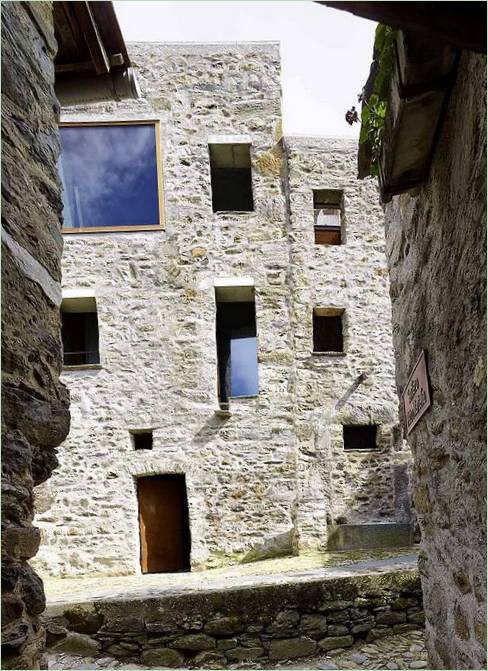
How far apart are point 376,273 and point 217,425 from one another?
402 cm

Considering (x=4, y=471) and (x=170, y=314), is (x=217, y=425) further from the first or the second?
(x=4, y=471)

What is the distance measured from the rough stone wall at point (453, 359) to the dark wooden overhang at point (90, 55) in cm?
169

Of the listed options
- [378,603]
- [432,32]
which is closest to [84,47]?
[432,32]

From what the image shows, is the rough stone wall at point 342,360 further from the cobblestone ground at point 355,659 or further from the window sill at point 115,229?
the cobblestone ground at point 355,659

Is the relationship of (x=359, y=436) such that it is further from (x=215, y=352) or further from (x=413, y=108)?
(x=413, y=108)

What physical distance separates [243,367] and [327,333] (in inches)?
67.2

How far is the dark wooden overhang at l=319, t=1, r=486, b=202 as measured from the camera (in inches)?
47.6

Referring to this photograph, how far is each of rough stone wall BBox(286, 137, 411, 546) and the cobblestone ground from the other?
13.1 ft

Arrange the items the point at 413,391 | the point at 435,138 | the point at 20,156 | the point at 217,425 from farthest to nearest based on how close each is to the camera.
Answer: the point at 217,425
the point at 413,391
the point at 435,138
the point at 20,156

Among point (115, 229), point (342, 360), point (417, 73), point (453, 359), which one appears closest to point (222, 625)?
point (453, 359)

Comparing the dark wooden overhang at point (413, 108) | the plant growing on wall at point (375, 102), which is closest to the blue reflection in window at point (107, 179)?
the plant growing on wall at point (375, 102)

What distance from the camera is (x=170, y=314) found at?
31.0 feet

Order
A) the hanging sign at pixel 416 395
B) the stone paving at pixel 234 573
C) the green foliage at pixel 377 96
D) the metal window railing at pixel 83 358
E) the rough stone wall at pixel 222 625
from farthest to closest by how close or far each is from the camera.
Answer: the metal window railing at pixel 83 358, the stone paving at pixel 234 573, the rough stone wall at pixel 222 625, the hanging sign at pixel 416 395, the green foliage at pixel 377 96

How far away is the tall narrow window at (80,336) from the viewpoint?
33.2ft
